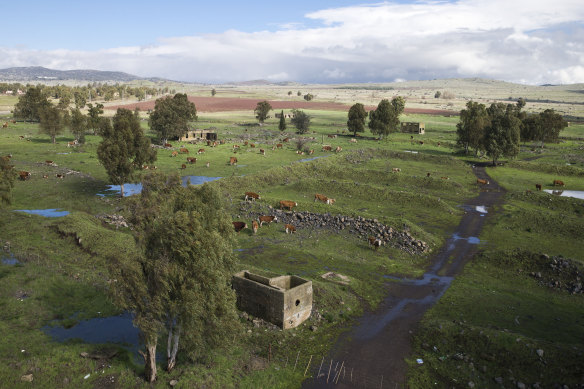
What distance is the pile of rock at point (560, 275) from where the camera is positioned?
3028 cm

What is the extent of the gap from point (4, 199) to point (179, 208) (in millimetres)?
22320

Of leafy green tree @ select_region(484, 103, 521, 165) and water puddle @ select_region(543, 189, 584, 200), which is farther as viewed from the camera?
leafy green tree @ select_region(484, 103, 521, 165)

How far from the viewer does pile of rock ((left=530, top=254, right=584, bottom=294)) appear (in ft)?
99.4

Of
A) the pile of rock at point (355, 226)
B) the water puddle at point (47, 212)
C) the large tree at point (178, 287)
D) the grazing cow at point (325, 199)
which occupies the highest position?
the large tree at point (178, 287)

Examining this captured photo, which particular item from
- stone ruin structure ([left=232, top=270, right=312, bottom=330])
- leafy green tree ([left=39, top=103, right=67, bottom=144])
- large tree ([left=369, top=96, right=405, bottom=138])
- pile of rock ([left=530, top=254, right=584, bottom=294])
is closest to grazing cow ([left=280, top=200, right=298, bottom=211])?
stone ruin structure ([left=232, top=270, right=312, bottom=330])

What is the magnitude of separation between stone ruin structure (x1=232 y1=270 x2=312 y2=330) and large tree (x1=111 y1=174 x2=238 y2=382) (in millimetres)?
4628

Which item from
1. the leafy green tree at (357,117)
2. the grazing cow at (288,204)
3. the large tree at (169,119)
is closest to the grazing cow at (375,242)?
the grazing cow at (288,204)

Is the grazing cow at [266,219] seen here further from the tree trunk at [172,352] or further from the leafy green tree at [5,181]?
the leafy green tree at [5,181]

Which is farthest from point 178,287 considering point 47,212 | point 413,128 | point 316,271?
point 413,128

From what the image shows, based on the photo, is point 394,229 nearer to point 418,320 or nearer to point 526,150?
point 418,320

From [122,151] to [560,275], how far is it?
1757 inches

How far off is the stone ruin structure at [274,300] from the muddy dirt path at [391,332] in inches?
116

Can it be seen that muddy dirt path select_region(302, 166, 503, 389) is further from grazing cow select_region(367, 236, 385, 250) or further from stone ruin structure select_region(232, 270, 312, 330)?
grazing cow select_region(367, 236, 385, 250)

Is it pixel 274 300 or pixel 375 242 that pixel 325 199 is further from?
pixel 274 300
